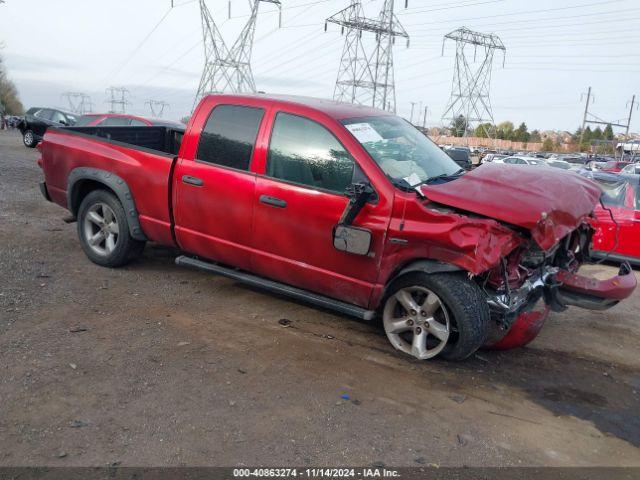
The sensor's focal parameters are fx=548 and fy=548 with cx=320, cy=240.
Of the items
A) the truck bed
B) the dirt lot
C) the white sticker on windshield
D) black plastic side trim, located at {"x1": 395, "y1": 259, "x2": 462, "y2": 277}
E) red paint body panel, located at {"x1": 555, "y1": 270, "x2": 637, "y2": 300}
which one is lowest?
the dirt lot

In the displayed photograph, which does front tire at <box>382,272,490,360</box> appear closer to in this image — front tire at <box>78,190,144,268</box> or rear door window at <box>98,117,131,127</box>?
front tire at <box>78,190,144,268</box>

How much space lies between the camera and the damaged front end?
13.2 feet

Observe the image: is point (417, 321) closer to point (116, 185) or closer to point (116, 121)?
point (116, 185)

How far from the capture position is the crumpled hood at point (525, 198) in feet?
12.2

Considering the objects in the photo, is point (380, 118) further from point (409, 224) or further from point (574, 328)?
point (574, 328)

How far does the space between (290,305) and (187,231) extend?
1.20 meters

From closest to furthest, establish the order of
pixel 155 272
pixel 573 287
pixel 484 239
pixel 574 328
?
1. pixel 484 239
2. pixel 573 287
3. pixel 574 328
4. pixel 155 272

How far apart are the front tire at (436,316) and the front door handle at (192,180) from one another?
1985 millimetres

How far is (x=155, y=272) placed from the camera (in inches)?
235

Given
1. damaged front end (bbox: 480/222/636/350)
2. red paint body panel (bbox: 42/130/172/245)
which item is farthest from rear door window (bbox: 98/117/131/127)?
damaged front end (bbox: 480/222/636/350)

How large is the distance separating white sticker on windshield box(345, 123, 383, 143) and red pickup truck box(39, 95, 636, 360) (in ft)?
0.04

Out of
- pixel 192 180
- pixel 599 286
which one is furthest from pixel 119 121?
pixel 599 286

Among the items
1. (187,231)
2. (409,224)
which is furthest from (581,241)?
(187,231)

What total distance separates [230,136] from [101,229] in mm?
2003
